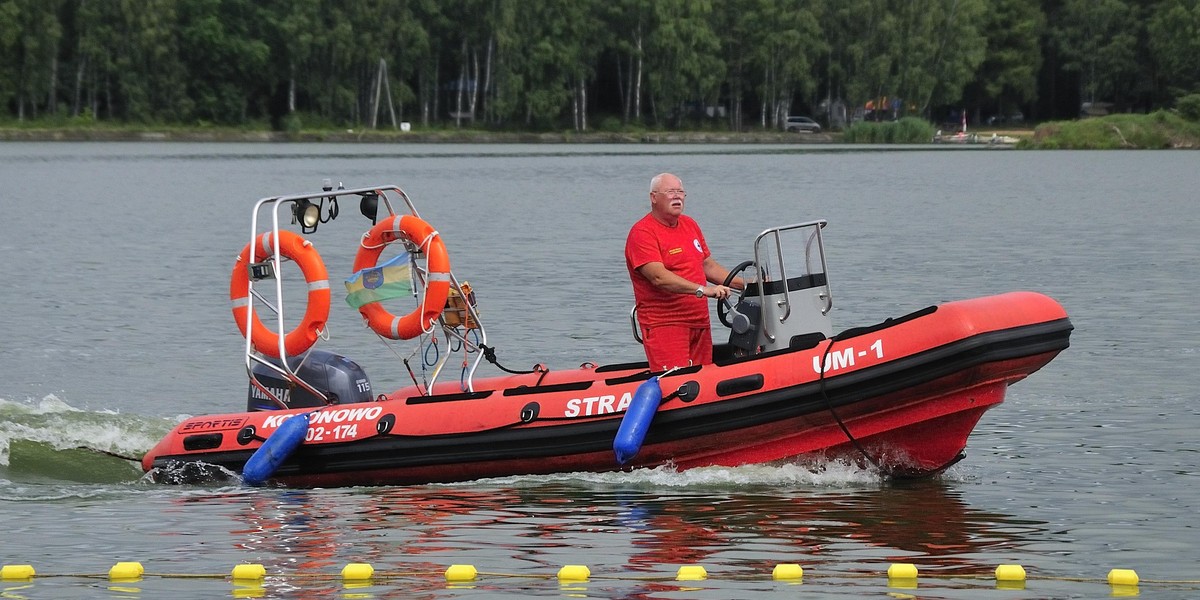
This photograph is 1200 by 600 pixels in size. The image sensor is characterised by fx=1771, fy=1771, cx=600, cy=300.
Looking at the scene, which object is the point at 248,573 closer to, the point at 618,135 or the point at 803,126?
the point at 618,135

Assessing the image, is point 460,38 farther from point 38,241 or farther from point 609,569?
point 609,569

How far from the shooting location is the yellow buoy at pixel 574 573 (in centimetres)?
758

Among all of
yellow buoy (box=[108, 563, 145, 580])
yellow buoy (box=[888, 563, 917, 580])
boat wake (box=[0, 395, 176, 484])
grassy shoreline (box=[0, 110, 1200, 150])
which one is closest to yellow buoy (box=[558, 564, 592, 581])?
yellow buoy (box=[888, 563, 917, 580])

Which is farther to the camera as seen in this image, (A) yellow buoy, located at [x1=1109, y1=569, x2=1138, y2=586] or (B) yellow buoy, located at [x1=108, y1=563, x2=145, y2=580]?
(B) yellow buoy, located at [x1=108, y1=563, x2=145, y2=580]

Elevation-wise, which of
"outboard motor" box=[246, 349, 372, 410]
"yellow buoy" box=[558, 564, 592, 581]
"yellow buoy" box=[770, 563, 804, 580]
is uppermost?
"outboard motor" box=[246, 349, 372, 410]

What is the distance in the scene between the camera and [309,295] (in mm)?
10039

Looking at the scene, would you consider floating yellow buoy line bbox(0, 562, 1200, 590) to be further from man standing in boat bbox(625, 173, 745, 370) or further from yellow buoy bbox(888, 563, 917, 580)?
man standing in boat bbox(625, 173, 745, 370)

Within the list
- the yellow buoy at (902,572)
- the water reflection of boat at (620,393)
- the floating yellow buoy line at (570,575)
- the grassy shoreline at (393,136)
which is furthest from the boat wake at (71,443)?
the grassy shoreline at (393,136)

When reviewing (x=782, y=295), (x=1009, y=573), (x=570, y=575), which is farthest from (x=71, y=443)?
(x=1009, y=573)

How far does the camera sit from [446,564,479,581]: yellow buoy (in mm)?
7613

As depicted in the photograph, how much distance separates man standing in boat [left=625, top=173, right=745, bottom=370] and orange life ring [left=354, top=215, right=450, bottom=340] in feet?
3.69

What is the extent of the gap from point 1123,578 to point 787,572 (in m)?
1.40

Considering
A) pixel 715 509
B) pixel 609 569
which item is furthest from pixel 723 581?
pixel 715 509

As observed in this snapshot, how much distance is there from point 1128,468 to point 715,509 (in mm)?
2774
